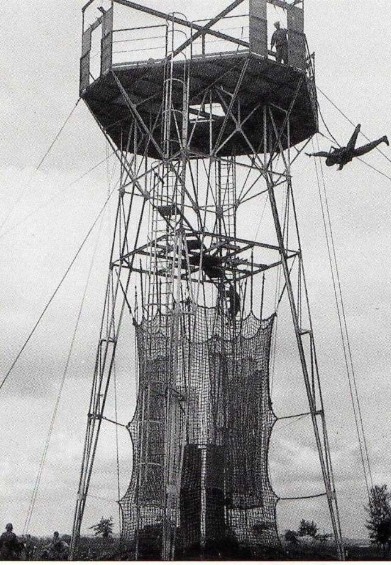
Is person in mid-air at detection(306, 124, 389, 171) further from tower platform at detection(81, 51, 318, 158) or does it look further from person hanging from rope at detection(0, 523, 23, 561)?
person hanging from rope at detection(0, 523, 23, 561)

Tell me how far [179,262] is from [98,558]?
920 cm

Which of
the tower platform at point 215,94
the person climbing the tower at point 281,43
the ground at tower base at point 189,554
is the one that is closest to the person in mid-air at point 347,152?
the tower platform at point 215,94

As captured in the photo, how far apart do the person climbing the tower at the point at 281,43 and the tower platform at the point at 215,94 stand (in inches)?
19.1

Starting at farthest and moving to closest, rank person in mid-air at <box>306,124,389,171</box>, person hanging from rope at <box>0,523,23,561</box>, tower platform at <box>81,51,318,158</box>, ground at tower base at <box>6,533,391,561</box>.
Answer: tower platform at <box>81,51,318,158</box> → person in mid-air at <box>306,124,389,171</box> → ground at tower base at <box>6,533,391,561</box> → person hanging from rope at <box>0,523,23,561</box>

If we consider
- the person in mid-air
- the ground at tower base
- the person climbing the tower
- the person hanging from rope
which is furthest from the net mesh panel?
the person climbing the tower

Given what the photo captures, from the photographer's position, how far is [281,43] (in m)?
26.9

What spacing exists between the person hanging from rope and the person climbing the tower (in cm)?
1553

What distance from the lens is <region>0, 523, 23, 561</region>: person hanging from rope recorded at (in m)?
22.2

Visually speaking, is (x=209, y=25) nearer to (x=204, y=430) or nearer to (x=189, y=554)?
(x=204, y=430)

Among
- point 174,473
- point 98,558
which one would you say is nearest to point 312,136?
point 174,473

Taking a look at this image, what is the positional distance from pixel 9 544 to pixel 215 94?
14.7 metres

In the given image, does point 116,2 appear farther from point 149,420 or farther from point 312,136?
point 149,420

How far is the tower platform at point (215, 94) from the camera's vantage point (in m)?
26.3

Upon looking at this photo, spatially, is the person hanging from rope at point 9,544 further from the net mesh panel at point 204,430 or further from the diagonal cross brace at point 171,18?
the diagonal cross brace at point 171,18
